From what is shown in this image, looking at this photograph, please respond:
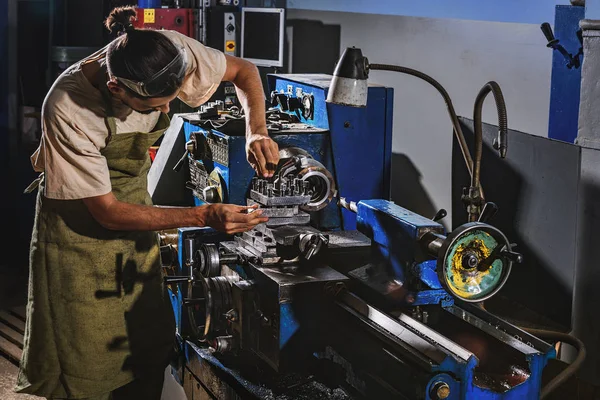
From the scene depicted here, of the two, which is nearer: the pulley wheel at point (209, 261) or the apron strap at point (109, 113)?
the apron strap at point (109, 113)

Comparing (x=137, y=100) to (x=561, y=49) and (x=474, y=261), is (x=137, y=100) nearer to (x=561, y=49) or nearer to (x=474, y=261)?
(x=474, y=261)

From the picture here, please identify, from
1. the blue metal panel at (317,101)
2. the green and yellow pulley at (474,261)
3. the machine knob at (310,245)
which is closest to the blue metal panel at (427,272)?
the green and yellow pulley at (474,261)

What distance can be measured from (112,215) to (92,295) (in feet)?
0.92

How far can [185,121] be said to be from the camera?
2.73 metres

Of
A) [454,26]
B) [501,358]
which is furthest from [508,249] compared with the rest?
[454,26]

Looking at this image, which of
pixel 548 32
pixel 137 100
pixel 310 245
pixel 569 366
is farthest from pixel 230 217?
pixel 548 32

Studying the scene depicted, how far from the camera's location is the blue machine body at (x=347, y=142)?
256 centimetres

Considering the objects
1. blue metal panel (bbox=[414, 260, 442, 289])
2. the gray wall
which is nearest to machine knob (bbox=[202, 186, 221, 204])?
blue metal panel (bbox=[414, 260, 442, 289])

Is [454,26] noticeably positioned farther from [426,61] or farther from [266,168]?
[266,168]

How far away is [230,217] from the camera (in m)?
Answer: 1.85

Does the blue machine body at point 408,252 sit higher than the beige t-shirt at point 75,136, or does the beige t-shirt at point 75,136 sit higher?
the beige t-shirt at point 75,136

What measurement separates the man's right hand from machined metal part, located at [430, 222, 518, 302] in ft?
1.51

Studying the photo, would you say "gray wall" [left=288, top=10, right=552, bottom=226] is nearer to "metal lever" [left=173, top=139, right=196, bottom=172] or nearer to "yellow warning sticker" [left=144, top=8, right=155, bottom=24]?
"yellow warning sticker" [left=144, top=8, right=155, bottom=24]

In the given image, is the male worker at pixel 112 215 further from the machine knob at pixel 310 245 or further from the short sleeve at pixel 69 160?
the machine knob at pixel 310 245
